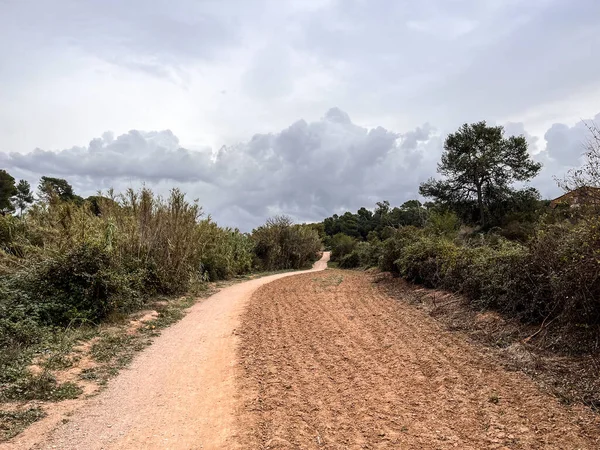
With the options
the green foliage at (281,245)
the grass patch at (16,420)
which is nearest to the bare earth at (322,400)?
the grass patch at (16,420)

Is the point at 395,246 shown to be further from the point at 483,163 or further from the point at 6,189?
the point at 6,189

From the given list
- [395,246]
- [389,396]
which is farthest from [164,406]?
[395,246]

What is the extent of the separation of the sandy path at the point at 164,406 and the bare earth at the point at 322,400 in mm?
15

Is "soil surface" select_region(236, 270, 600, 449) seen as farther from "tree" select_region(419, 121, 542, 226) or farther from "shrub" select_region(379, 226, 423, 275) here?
"tree" select_region(419, 121, 542, 226)

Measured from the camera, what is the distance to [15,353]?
5.94 m

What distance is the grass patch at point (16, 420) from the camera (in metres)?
4.02

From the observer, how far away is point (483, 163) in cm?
2842

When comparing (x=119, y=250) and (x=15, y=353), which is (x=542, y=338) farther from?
(x=119, y=250)

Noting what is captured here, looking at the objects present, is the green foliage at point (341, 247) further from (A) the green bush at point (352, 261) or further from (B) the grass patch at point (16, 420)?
(B) the grass patch at point (16, 420)

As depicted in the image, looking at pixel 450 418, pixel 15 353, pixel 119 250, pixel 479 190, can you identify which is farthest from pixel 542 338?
pixel 479 190

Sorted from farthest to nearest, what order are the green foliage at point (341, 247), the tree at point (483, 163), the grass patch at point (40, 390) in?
the green foliage at point (341, 247) → the tree at point (483, 163) → the grass patch at point (40, 390)

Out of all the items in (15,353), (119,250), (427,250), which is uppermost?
(119,250)

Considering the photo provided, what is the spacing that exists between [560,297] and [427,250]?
704 centimetres

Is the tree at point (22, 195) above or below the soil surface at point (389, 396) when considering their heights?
above
